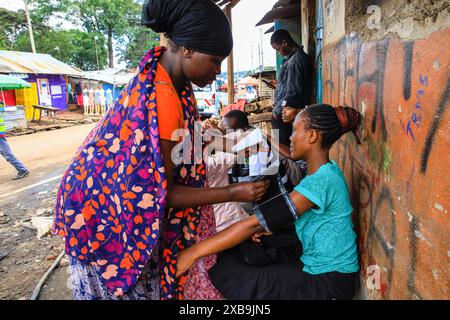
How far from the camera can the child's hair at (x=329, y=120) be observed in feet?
5.58

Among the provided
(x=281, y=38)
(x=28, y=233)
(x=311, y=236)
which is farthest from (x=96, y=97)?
(x=311, y=236)

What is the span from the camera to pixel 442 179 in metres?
0.99

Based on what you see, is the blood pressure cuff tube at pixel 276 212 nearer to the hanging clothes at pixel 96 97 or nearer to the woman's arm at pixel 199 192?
the woman's arm at pixel 199 192

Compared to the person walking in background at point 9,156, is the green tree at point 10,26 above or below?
above

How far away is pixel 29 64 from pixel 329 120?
19.7m

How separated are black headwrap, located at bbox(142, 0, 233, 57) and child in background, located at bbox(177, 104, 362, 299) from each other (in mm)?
673

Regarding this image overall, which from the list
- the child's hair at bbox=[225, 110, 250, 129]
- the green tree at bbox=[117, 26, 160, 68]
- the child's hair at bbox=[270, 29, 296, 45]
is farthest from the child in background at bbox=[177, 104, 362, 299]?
the green tree at bbox=[117, 26, 160, 68]

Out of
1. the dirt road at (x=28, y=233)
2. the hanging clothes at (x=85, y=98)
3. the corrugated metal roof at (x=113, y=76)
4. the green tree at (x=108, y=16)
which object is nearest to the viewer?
the dirt road at (x=28, y=233)

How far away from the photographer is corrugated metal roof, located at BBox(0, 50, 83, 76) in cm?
1568

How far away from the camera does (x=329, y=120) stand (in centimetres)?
170

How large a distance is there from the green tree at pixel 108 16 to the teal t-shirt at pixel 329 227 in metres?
31.8

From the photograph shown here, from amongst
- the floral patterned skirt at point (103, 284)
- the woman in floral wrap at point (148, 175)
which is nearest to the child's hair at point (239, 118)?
the woman in floral wrap at point (148, 175)

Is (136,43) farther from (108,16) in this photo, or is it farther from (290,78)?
(290,78)

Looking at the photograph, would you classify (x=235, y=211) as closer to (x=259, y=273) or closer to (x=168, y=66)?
(x=259, y=273)
